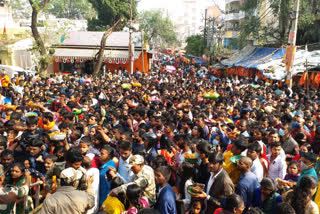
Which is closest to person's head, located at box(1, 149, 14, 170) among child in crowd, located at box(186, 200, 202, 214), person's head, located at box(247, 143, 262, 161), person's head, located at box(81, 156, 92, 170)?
person's head, located at box(81, 156, 92, 170)

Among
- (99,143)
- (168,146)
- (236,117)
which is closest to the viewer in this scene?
(168,146)

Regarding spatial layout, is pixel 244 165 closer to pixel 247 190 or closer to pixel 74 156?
pixel 247 190

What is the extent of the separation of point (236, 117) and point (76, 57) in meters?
19.9

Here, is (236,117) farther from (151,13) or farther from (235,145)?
(151,13)

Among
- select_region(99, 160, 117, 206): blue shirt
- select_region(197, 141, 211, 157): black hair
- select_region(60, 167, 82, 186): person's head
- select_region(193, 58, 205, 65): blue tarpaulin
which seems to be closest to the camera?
select_region(60, 167, 82, 186): person's head

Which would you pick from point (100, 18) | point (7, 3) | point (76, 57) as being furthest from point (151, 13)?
point (76, 57)

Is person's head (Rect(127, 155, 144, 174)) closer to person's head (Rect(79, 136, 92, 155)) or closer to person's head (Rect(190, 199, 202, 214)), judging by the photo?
person's head (Rect(190, 199, 202, 214))

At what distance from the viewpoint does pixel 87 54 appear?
25.2 meters

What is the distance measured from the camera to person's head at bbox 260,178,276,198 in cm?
318

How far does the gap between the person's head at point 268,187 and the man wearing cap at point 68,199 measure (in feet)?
5.96

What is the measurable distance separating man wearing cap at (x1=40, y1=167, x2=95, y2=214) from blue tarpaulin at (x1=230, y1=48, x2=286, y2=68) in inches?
648

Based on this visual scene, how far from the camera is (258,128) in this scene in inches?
209

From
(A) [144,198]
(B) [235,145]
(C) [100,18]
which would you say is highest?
(C) [100,18]

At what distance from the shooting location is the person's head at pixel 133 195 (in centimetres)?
292
